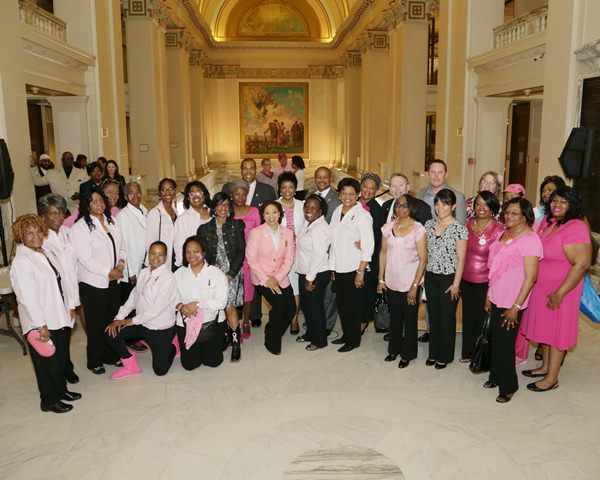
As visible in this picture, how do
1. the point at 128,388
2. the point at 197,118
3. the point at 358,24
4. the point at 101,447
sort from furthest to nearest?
the point at 197,118 < the point at 358,24 < the point at 128,388 < the point at 101,447

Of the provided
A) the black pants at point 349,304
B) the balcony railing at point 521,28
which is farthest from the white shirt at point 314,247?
the balcony railing at point 521,28

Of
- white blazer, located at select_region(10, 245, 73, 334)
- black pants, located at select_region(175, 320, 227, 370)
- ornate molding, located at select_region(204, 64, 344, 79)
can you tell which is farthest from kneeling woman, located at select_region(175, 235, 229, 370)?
ornate molding, located at select_region(204, 64, 344, 79)

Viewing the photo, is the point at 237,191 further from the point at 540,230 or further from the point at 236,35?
the point at 236,35

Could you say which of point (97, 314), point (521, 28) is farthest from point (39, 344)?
point (521, 28)

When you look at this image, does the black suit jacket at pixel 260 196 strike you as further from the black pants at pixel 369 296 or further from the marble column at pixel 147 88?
the marble column at pixel 147 88

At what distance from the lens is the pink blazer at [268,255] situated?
6.03m

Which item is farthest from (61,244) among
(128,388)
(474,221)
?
(474,221)

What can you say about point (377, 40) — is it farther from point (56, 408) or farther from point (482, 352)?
point (56, 408)

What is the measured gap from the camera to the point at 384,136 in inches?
877

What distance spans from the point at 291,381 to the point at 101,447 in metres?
1.83

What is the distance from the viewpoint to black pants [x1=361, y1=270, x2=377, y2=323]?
249 inches

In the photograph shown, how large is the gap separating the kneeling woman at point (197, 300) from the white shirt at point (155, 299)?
0.14 meters

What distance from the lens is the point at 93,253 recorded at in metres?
5.45

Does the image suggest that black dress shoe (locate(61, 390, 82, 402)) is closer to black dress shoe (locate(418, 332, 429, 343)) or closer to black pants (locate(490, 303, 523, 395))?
black dress shoe (locate(418, 332, 429, 343))
